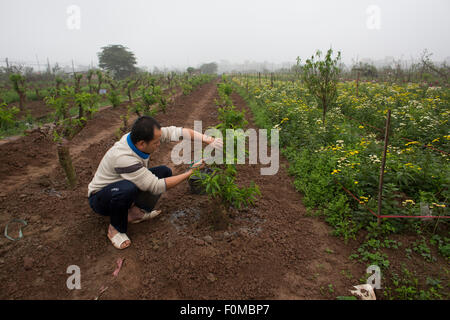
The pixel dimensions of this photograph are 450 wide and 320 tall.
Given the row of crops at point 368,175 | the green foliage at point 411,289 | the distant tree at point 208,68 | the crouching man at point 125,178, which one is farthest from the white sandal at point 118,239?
the distant tree at point 208,68

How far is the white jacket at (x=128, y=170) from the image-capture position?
254cm

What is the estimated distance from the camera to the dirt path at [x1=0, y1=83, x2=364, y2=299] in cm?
226

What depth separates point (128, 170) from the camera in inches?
100.0

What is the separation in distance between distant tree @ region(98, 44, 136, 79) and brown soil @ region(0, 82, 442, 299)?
1478 inches

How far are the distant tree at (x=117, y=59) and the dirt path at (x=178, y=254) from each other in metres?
37.8

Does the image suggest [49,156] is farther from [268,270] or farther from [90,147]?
[268,270]

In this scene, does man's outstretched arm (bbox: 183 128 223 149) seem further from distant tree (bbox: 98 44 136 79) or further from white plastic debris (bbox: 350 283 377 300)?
distant tree (bbox: 98 44 136 79)

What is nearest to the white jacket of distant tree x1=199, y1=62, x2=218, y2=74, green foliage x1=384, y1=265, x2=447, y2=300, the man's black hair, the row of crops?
the man's black hair

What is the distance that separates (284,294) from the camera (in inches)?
87.9

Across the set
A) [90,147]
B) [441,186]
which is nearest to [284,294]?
[441,186]

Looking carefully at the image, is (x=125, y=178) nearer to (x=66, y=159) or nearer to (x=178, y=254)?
(x=178, y=254)

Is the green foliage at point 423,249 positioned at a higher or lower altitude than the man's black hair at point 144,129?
lower

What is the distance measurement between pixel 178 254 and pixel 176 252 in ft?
0.13

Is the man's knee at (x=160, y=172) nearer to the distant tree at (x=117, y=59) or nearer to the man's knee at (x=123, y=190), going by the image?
the man's knee at (x=123, y=190)
